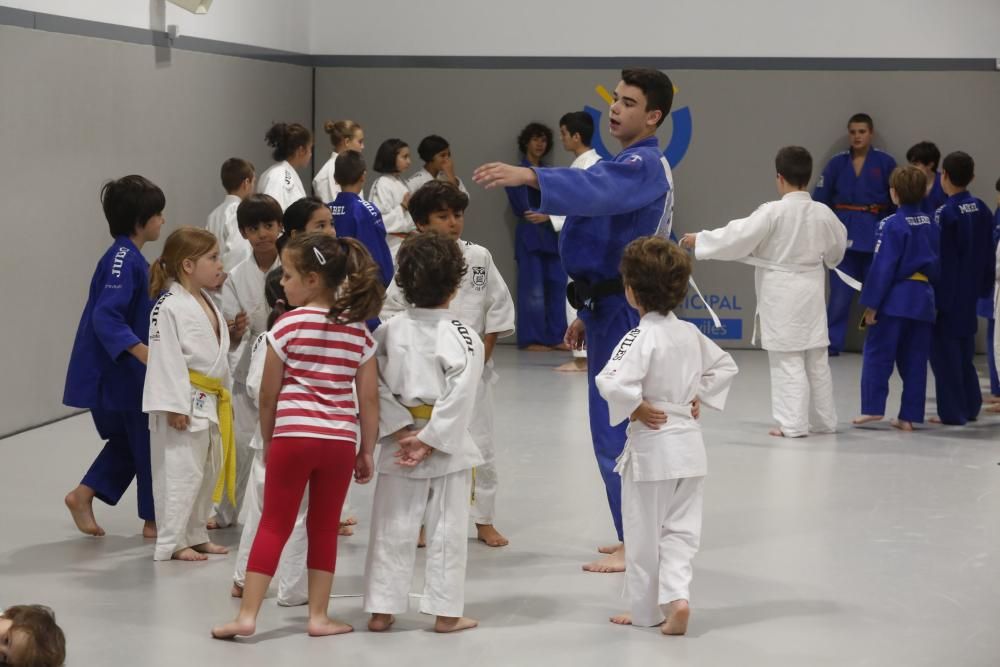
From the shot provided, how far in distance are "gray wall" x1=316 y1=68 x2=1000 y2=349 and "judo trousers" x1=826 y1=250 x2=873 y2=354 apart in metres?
0.35

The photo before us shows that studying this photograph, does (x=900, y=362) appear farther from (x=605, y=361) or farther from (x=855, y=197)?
(x=605, y=361)

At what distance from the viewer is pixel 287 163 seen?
302 inches

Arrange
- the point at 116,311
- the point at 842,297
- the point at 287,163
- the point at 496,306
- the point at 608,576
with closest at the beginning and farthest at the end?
1. the point at 608,576
2. the point at 116,311
3. the point at 496,306
4. the point at 287,163
5. the point at 842,297

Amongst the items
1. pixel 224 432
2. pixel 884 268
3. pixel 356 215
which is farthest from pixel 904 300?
pixel 224 432

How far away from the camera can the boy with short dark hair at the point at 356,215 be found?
6391mm

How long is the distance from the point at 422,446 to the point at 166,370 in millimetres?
1056

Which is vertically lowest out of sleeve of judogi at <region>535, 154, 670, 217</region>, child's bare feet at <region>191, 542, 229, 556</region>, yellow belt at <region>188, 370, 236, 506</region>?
child's bare feet at <region>191, 542, 229, 556</region>

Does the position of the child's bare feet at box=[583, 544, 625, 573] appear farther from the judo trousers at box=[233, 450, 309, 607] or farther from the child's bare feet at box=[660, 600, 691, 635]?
the judo trousers at box=[233, 450, 309, 607]

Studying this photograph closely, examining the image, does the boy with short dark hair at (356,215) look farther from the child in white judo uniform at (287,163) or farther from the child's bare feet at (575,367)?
the child's bare feet at (575,367)

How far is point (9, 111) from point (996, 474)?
15.8ft

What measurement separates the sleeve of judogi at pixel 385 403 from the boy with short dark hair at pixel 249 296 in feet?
3.62

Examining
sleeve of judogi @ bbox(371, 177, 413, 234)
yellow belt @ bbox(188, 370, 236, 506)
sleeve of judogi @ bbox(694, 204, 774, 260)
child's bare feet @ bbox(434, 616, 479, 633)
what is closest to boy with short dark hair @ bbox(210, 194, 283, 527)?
yellow belt @ bbox(188, 370, 236, 506)

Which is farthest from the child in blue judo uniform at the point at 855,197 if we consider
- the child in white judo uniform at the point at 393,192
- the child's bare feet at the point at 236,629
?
the child's bare feet at the point at 236,629

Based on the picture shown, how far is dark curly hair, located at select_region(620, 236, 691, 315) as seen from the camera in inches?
149
